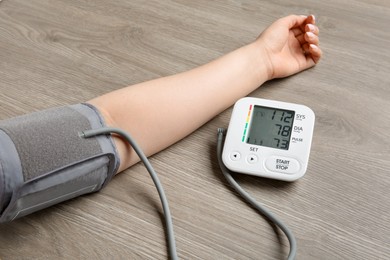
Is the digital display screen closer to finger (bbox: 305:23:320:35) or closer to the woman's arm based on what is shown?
the woman's arm

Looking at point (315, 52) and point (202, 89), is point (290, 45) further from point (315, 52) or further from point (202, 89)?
point (202, 89)

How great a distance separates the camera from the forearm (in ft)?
2.23

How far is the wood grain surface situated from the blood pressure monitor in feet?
0.08

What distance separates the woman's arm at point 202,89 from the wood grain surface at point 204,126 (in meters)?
0.02

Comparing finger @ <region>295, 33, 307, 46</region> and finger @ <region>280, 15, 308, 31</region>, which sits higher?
finger @ <region>280, 15, 308, 31</region>

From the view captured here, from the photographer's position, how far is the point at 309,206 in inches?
25.3

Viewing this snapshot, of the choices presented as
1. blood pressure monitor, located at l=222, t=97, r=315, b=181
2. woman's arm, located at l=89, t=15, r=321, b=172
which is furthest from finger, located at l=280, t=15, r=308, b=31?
blood pressure monitor, located at l=222, t=97, r=315, b=181

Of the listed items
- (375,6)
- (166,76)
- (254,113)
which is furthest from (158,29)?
(375,6)

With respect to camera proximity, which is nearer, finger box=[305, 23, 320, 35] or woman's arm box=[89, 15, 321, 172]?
woman's arm box=[89, 15, 321, 172]

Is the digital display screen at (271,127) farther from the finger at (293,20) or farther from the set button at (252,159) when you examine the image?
the finger at (293,20)

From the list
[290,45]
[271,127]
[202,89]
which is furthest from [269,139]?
[290,45]

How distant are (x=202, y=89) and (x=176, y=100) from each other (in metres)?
0.04

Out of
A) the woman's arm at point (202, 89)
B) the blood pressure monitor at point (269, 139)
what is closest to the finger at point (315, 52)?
the woman's arm at point (202, 89)

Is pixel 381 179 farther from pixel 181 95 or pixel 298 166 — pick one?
pixel 181 95
